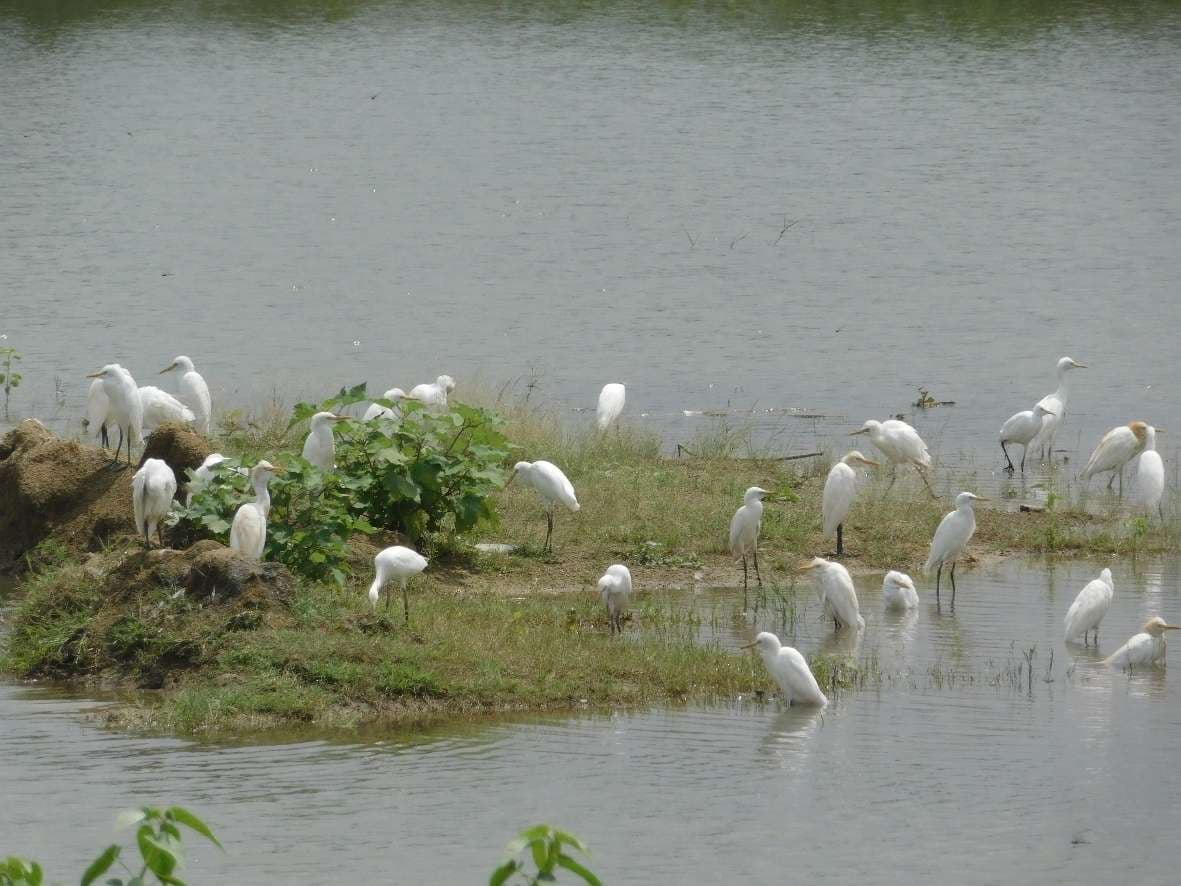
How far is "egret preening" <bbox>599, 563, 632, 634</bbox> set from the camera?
1095 cm

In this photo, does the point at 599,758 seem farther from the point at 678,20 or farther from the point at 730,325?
the point at 678,20

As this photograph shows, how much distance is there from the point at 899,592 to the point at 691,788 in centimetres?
377

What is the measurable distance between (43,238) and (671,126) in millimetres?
12739

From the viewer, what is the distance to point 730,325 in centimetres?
2417

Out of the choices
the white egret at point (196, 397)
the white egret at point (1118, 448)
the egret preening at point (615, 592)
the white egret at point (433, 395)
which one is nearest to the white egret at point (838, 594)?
the egret preening at point (615, 592)

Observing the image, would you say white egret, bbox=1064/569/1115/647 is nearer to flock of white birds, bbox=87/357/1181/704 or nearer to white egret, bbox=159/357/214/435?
flock of white birds, bbox=87/357/1181/704

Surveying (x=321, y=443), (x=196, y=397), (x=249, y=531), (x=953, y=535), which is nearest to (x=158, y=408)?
(x=196, y=397)

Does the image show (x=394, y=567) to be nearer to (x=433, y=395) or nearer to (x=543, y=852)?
(x=433, y=395)

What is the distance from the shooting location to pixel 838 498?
13000 millimetres

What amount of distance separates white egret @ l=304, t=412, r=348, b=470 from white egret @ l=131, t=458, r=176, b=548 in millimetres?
1346

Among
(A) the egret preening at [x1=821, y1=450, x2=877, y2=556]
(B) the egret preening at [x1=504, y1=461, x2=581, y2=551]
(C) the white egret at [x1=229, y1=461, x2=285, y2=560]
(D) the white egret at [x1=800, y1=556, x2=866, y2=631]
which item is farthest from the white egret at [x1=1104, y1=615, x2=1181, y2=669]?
(C) the white egret at [x1=229, y1=461, x2=285, y2=560]

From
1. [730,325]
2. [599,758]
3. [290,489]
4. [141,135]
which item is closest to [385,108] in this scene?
[141,135]

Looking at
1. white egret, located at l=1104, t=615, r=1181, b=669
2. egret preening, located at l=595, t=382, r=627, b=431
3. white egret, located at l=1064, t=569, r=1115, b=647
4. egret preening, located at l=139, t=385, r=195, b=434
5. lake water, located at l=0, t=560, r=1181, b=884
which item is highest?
egret preening, located at l=139, t=385, r=195, b=434

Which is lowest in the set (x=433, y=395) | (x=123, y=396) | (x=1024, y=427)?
(x=1024, y=427)
